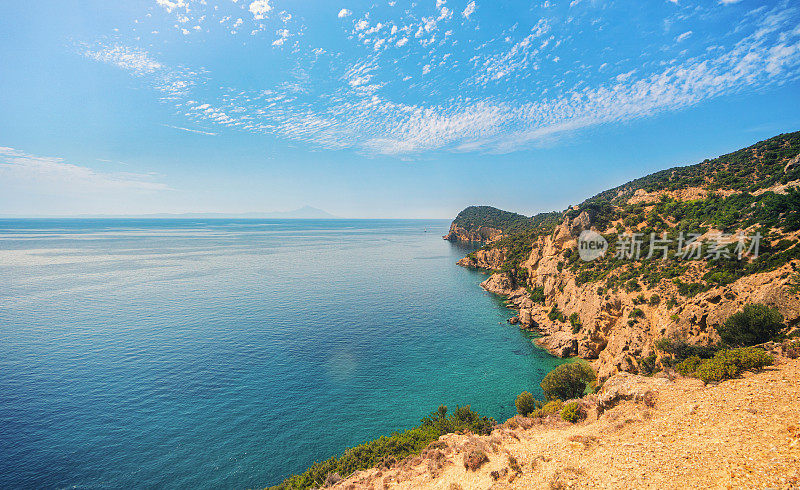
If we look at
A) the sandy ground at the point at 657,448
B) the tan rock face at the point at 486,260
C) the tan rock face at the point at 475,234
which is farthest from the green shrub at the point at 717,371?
the tan rock face at the point at 475,234

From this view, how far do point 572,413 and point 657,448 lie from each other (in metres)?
6.24

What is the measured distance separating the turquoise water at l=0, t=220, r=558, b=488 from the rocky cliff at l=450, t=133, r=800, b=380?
781 centimetres

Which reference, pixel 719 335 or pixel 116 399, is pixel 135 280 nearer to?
pixel 116 399

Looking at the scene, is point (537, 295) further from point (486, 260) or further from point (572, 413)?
point (572, 413)

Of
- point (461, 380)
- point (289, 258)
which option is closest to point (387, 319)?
point (461, 380)

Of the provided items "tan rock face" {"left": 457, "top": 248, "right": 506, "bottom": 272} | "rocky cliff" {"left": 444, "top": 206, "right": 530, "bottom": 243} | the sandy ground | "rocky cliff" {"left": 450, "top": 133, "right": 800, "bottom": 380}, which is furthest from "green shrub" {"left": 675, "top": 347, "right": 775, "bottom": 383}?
"rocky cliff" {"left": 444, "top": 206, "right": 530, "bottom": 243}

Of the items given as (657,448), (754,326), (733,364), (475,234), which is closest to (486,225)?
(475,234)

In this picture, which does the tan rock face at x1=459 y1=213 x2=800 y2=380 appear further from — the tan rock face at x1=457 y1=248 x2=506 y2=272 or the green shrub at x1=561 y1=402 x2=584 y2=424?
the tan rock face at x1=457 y1=248 x2=506 y2=272

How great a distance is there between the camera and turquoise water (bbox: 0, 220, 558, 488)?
949 inches

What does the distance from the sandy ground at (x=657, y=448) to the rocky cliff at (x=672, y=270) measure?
1400 centimetres

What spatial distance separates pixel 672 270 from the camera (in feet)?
118

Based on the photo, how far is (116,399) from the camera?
29.9 metres

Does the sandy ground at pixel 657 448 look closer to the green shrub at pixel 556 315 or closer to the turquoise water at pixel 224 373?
the turquoise water at pixel 224 373

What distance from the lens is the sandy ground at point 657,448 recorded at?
35.9ft
